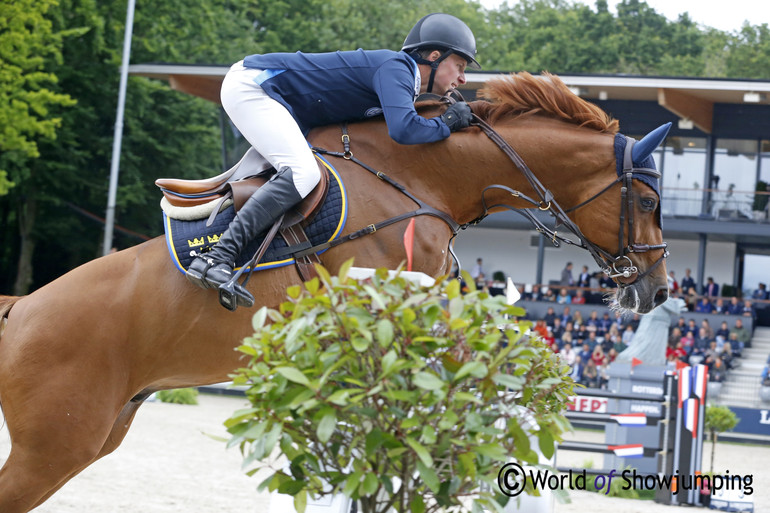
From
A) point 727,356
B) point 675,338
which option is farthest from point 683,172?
point 727,356

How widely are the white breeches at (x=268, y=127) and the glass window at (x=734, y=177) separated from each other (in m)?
25.0

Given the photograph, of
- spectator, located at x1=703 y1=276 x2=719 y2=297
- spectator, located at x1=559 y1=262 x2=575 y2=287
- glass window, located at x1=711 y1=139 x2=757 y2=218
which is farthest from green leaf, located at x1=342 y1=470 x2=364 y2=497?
glass window, located at x1=711 y1=139 x2=757 y2=218

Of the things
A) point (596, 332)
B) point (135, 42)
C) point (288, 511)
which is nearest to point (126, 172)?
point (135, 42)

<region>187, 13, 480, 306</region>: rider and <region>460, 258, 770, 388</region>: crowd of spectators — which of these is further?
<region>460, 258, 770, 388</region>: crowd of spectators

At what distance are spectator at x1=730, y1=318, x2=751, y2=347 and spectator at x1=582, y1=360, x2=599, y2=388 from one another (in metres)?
5.57

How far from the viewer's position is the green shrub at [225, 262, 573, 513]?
7.20 feet

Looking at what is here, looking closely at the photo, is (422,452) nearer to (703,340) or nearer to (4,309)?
(4,309)

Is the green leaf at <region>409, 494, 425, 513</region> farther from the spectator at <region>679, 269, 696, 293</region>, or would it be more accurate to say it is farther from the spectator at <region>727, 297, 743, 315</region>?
the spectator at <region>679, 269, 696, 293</region>

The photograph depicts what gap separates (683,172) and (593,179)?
25730mm

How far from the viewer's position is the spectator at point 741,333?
74.4ft

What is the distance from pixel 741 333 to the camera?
22.8 meters

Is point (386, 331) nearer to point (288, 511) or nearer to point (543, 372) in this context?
point (543, 372)

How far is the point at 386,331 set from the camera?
7.10 ft

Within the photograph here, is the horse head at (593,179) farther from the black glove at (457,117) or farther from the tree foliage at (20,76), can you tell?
the tree foliage at (20,76)
